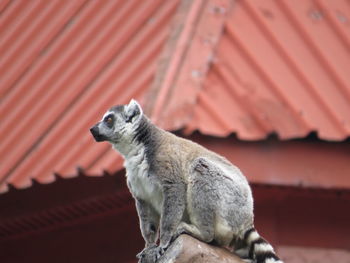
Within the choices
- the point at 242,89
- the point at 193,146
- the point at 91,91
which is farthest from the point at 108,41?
the point at 193,146

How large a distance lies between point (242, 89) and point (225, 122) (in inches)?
30.5

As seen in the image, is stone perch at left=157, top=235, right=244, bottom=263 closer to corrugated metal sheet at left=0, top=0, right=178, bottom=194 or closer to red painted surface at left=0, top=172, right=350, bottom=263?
corrugated metal sheet at left=0, top=0, right=178, bottom=194

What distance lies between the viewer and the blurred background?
15703 millimetres

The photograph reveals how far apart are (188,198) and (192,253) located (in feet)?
1.80

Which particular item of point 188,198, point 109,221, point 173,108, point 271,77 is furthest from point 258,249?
point 109,221

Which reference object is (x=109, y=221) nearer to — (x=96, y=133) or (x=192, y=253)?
(x=96, y=133)

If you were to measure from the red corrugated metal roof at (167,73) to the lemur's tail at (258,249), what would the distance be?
325 centimetres

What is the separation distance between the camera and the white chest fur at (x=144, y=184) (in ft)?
39.9

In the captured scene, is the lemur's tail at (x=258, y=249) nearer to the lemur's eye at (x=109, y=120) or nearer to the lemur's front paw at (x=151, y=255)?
the lemur's front paw at (x=151, y=255)

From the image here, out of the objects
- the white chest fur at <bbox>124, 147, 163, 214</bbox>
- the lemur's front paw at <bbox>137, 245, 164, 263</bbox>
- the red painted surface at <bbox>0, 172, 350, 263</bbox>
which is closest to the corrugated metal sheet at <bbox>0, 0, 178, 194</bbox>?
the red painted surface at <bbox>0, 172, 350, 263</bbox>

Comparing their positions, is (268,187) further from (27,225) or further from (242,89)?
(27,225)

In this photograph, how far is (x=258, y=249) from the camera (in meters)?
11.9

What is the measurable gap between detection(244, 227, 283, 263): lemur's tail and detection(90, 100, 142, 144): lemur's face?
4.58ft

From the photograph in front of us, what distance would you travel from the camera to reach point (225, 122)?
15.8m
